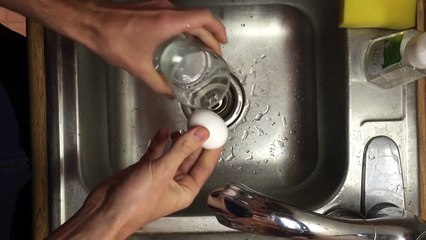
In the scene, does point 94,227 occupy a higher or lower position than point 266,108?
lower

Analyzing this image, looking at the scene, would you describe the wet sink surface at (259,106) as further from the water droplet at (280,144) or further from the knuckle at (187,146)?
the knuckle at (187,146)

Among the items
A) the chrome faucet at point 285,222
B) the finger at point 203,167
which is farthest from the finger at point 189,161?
the chrome faucet at point 285,222

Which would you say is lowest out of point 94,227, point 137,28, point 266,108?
point 94,227

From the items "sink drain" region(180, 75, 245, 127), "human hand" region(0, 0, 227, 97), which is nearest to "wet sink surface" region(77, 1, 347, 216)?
"sink drain" region(180, 75, 245, 127)

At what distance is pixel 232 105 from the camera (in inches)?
33.6

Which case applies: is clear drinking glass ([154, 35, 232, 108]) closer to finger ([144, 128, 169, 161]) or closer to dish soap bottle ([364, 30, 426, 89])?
finger ([144, 128, 169, 161])

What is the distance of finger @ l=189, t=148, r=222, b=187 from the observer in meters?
0.67

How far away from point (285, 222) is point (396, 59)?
0.28 m

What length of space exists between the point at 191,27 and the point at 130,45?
74 millimetres

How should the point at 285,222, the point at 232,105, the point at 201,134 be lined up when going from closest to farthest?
the point at 285,222, the point at 201,134, the point at 232,105

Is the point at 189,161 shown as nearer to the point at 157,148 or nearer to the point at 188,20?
the point at 157,148

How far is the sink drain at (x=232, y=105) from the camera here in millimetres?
851

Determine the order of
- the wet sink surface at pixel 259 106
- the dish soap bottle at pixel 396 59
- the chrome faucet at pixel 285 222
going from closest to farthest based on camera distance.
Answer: the chrome faucet at pixel 285 222 < the dish soap bottle at pixel 396 59 < the wet sink surface at pixel 259 106

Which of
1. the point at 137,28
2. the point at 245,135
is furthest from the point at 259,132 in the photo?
the point at 137,28
